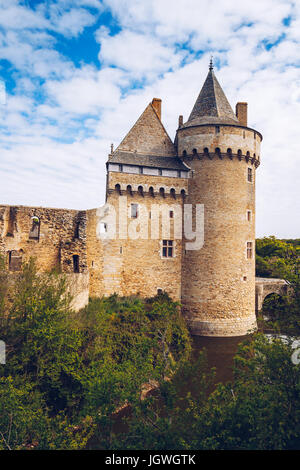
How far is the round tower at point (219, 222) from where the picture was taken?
75.7ft

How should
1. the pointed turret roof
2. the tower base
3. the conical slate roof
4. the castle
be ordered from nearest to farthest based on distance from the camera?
the castle
the tower base
the conical slate roof
the pointed turret roof

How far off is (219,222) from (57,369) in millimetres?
15047

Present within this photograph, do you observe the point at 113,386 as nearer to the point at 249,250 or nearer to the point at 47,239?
the point at 47,239

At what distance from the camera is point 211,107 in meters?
24.1

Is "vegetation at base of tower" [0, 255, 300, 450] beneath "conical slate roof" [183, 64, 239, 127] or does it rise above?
beneath

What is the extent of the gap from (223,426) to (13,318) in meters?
8.99

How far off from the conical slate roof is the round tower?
0.08m

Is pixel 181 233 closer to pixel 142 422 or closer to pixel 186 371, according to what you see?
pixel 186 371

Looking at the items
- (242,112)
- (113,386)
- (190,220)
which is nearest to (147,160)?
(190,220)

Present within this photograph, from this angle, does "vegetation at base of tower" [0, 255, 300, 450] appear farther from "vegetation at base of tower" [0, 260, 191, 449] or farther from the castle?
the castle

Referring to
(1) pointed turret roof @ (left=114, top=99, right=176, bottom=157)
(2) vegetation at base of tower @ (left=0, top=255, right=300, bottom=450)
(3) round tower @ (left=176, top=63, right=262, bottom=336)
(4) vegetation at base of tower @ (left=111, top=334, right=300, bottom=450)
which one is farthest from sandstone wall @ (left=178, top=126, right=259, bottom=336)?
(4) vegetation at base of tower @ (left=111, top=334, right=300, bottom=450)

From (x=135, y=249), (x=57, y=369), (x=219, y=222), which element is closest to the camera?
(x=57, y=369)

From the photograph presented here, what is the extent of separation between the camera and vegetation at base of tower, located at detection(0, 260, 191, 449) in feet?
31.3

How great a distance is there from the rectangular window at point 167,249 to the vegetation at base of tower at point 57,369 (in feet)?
25.8
